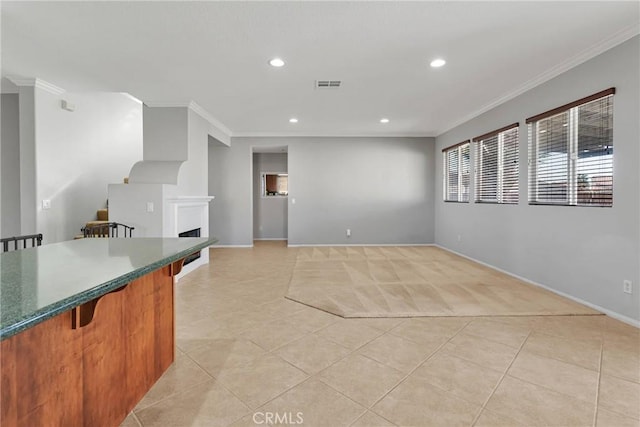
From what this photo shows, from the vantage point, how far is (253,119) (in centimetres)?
598

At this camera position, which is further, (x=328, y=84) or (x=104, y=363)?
(x=328, y=84)

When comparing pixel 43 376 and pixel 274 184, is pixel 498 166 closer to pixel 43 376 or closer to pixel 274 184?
pixel 43 376

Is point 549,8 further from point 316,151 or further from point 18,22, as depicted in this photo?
point 316,151

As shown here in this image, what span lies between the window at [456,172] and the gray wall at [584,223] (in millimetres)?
927

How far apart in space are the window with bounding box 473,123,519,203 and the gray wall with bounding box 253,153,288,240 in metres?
5.05

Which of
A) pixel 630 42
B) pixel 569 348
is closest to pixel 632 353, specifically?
pixel 569 348

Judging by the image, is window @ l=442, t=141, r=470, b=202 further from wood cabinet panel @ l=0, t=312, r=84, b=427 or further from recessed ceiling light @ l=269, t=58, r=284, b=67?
wood cabinet panel @ l=0, t=312, r=84, b=427

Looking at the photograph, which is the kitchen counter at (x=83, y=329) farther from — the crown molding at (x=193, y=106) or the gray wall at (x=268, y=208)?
the gray wall at (x=268, y=208)

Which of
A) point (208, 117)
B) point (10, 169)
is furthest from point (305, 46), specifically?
point (10, 169)

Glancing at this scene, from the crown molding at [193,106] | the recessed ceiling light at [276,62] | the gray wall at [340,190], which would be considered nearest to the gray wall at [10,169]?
the crown molding at [193,106]

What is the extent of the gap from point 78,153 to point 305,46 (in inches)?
165

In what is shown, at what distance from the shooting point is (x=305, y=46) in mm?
3059

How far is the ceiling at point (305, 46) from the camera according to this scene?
2.48 meters

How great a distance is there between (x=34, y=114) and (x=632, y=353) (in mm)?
6538
